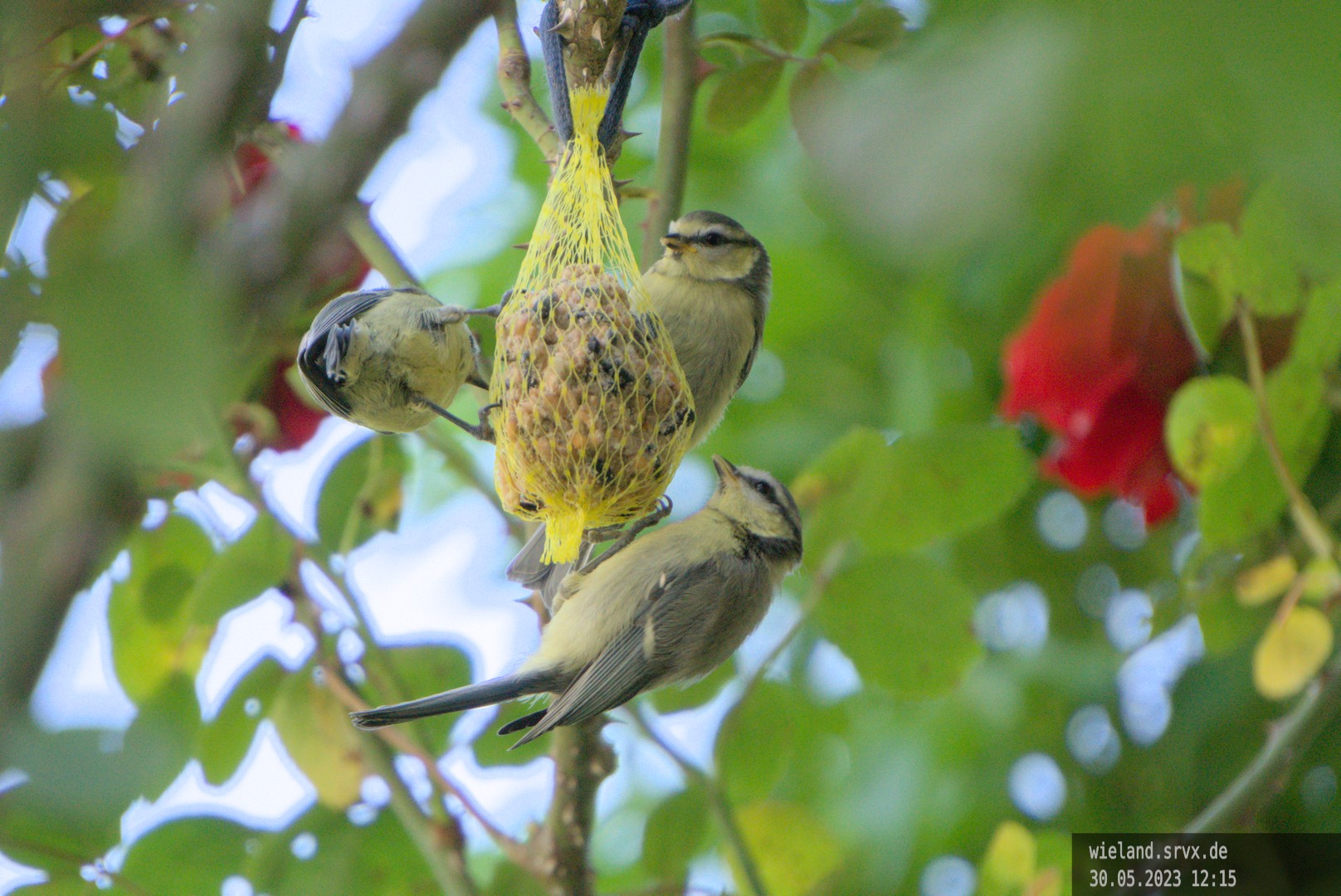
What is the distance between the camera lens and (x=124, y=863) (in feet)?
6.05

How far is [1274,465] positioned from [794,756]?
116 centimetres

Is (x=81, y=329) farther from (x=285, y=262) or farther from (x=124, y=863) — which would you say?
(x=124, y=863)

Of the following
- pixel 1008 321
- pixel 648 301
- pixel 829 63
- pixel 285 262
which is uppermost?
pixel 285 262

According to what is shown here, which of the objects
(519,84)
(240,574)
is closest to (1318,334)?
(519,84)

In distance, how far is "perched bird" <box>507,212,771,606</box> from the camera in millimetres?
2133

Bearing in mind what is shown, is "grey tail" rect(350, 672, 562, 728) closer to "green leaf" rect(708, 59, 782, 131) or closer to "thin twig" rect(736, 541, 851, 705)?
"thin twig" rect(736, 541, 851, 705)

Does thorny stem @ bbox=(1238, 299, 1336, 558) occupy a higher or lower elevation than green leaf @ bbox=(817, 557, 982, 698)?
higher

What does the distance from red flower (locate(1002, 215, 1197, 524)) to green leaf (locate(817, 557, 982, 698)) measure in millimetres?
366

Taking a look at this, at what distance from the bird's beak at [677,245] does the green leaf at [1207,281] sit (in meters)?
0.80

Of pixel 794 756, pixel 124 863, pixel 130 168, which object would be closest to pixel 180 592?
pixel 124 863

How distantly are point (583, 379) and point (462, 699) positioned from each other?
22.5 inches

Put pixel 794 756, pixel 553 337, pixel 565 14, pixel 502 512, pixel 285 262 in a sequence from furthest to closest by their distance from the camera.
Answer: pixel 794 756 → pixel 502 512 → pixel 553 337 → pixel 565 14 → pixel 285 262

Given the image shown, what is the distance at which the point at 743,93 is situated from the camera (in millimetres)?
1909

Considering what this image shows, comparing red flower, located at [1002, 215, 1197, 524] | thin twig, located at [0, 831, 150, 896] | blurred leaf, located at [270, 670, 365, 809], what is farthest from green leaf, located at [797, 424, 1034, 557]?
thin twig, located at [0, 831, 150, 896]
